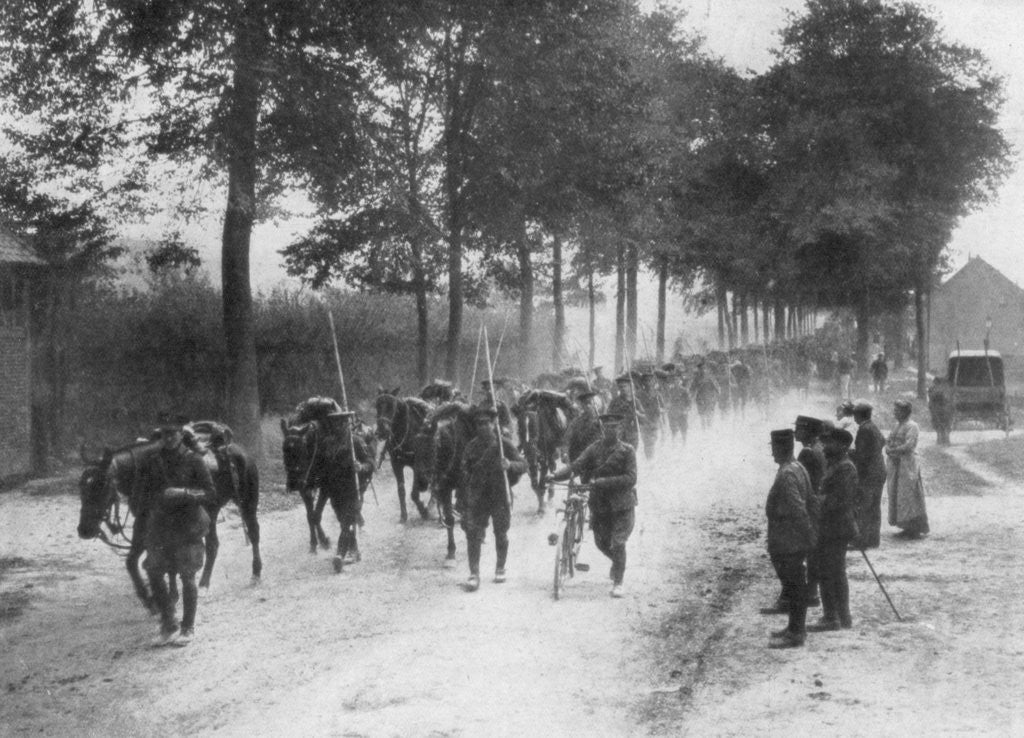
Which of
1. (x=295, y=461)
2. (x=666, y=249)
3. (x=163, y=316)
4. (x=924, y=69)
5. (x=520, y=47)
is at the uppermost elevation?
(x=924, y=69)

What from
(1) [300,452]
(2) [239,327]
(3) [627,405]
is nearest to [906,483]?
(3) [627,405]

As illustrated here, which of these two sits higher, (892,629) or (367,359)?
(367,359)

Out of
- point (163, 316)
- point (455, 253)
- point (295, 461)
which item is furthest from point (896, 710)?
point (163, 316)

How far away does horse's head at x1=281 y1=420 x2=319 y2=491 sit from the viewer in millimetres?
13703

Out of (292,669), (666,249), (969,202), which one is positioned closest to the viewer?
(292,669)

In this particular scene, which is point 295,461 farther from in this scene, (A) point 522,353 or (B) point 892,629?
(A) point 522,353

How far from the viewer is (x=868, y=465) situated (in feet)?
42.3

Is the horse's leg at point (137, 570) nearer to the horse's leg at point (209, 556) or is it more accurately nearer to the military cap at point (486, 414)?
the horse's leg at point (209, 556)

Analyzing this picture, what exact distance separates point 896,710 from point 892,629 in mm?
2393

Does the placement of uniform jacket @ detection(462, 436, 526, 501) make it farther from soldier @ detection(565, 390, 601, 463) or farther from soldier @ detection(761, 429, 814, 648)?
soldier @ detection(761, 429, 814, 648)

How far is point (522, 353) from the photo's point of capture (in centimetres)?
3356

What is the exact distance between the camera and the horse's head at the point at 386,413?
16812mm

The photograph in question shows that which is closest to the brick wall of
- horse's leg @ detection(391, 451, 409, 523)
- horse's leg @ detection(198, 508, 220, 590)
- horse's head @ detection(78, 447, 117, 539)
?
horse's leg @ detection(391, 451, 409, 523)

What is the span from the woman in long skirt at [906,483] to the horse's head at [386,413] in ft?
23.4
